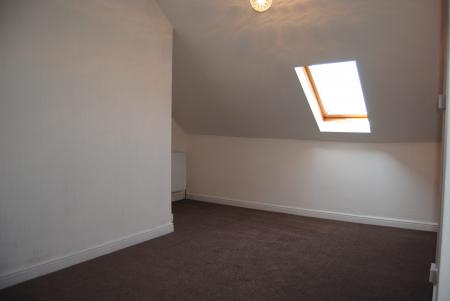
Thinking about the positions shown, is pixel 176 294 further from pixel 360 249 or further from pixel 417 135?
pixel 417 135

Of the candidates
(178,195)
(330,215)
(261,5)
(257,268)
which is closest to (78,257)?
(257,268)

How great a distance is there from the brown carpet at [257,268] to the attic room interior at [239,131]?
0.02 m

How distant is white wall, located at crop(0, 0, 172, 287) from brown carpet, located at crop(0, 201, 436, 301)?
0.78 ft

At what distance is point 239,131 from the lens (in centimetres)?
474

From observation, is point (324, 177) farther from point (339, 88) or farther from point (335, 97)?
point (339, 88)

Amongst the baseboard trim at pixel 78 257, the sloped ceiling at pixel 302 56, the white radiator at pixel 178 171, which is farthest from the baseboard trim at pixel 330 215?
the baseboard trim at pixel 78 257

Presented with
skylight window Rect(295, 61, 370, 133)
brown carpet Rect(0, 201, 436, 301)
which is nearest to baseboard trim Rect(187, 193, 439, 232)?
brown carpet Rect(0, 201, 436, 301)

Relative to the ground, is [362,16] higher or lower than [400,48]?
higher

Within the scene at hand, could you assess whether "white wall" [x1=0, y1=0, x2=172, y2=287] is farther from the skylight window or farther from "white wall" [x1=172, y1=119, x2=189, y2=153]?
"white wall" [x1=172, y1=119, x2=189, y2=153]

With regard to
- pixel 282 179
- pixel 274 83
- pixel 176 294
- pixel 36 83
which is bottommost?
pixel 176 294

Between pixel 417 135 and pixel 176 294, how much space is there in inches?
114

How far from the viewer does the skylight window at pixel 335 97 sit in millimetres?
3699

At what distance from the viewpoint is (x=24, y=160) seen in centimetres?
232

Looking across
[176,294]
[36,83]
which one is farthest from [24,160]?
[176,294]
